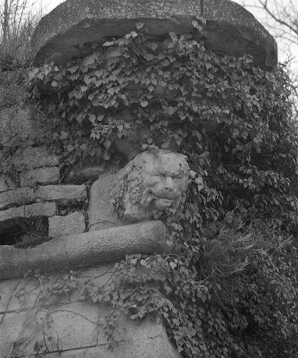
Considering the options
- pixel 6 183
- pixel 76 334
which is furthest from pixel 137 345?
pixel 6 183

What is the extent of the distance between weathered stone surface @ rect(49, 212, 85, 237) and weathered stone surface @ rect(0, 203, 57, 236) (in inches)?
2.9

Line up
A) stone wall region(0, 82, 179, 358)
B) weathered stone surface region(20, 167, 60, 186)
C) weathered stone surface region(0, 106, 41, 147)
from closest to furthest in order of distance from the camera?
1. stone wall region(0, 82, 179, 358)
2. weathered stone surface region(20, 167, 60, 186)
3. weathered stone surface region(0, 106, 41, 147)

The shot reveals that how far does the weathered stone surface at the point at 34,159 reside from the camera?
15.7 ft

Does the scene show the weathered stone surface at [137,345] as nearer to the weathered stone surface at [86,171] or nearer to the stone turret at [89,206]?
the stone turret at [89,206]

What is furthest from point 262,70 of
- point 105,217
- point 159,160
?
point 105,217

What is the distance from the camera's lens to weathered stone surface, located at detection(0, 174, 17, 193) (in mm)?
4793

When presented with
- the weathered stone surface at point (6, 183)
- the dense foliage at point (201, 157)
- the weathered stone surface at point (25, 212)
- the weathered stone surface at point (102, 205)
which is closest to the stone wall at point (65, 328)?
the dense foliage at point (201, 157)

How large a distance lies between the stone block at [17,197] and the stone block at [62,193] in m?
0.05

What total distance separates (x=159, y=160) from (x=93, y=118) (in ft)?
1.78

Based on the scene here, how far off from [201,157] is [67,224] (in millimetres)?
941

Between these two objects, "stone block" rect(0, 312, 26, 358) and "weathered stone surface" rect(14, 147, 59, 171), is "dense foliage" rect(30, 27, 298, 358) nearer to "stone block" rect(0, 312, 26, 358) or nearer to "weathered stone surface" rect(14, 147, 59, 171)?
"weathered stone surface" rect(14, 147, 59, 171)

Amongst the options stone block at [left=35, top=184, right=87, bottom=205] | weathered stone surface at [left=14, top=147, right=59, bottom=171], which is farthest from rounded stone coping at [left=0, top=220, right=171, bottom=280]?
weathered stone surface at [left=14, top=147, right=59, bottom=171]

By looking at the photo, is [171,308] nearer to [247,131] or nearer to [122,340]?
[122,340]

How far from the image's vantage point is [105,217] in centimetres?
446
